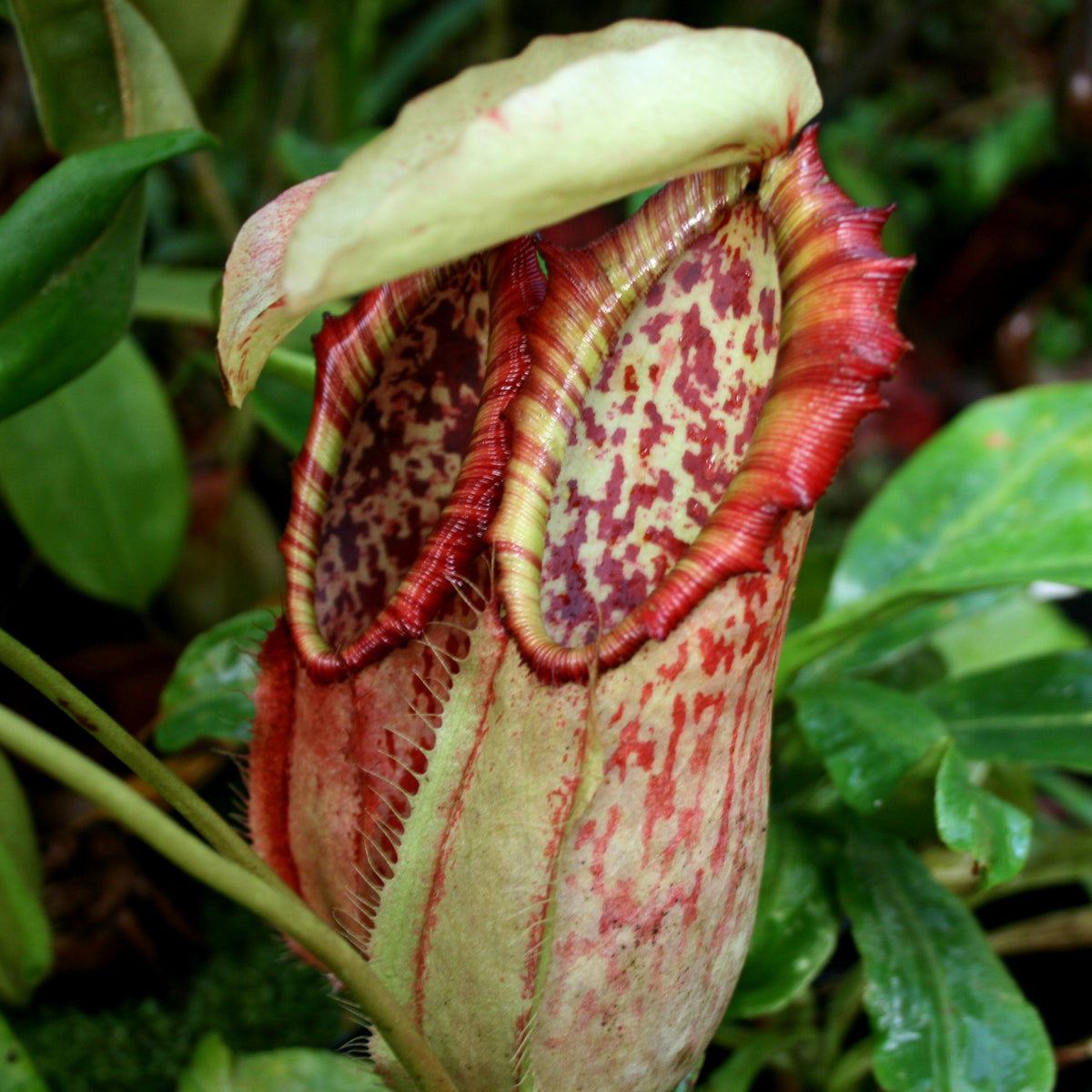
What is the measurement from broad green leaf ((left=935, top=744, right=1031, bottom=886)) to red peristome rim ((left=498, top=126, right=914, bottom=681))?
0.25 metres

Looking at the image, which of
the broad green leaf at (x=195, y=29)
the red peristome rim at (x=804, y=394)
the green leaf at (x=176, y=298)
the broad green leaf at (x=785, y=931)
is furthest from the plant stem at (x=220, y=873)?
the broad green leaf at (x=195, y=29)

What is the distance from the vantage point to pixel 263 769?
627mm

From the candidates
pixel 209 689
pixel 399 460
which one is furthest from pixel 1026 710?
pixel 209 689

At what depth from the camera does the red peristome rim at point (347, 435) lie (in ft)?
1.75

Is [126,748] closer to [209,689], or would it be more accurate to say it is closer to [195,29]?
[209,689]

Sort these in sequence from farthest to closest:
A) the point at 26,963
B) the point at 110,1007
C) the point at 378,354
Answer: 1. the point at 110,1007
2. the point at 26,963
3. the point at 378,354

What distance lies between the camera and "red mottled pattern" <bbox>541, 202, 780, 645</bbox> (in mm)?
540

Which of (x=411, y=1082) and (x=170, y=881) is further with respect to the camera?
(x=170, y=881)

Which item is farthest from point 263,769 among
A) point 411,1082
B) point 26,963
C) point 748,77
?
point 748,77

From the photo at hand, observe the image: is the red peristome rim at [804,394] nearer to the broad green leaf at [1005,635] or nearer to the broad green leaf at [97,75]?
the broad green leaf at [97,75]

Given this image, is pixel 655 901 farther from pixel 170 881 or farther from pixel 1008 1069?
pixel 170 881

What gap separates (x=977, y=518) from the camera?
976 millimetres

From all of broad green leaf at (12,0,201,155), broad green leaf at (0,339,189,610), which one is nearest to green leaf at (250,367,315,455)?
broad green leaf at (0,339,189,610)

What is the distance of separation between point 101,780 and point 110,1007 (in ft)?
2.59
